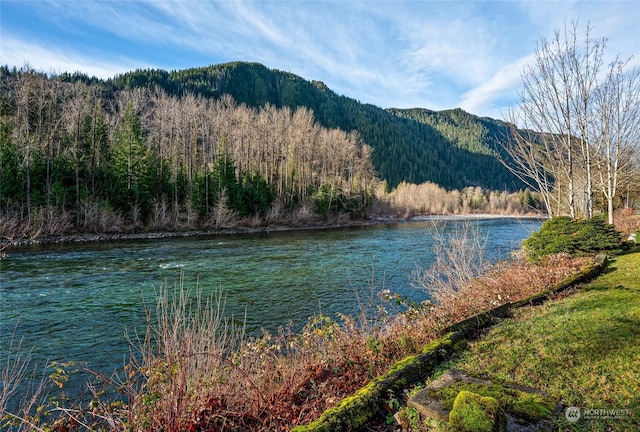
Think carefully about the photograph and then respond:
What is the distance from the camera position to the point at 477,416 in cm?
336

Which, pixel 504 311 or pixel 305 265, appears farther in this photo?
pixel 305 265

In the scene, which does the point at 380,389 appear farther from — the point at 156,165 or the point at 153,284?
the point at 156,165

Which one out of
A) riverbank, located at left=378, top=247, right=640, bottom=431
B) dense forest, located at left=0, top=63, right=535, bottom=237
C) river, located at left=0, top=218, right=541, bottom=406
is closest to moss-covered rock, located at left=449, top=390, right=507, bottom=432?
riverbank, located at left=378, top=247, right=640, bottom=431

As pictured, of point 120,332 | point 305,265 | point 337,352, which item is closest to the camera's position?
point 337,352

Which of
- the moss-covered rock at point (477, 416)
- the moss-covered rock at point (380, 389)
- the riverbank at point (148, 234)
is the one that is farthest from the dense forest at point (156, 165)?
the moss-covered rock at point (477, 416)

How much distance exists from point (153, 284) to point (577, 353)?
1574cm

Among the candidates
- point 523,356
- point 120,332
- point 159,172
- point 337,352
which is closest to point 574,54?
point 523,356

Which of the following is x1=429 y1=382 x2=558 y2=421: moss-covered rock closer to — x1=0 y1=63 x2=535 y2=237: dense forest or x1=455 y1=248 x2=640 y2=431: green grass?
x1=455 y1=248 x2=640 y2=431: green grass

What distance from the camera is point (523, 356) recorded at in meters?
5.39

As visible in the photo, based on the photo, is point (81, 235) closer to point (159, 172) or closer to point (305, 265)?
point (159, 172)

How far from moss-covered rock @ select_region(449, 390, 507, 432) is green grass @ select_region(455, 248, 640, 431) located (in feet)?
2.69

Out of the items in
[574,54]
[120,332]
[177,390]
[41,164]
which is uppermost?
[574,54]

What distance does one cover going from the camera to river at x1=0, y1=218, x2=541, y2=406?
10234 mm

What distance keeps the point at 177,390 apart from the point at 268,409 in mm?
1174
